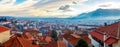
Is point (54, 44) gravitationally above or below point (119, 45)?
below

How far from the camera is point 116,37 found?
5.86 meters

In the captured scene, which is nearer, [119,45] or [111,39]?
[119,45]

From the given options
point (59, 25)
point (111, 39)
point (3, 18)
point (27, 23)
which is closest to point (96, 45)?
point (111, 39)

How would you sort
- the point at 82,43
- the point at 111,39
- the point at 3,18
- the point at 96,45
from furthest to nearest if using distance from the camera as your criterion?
the point at 3,18 < the point at 96,45 < the point at 82,43 < the point at 111,39

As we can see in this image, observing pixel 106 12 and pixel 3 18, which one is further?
pixel 106 12

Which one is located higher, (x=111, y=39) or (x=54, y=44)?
(x=111, y=39)

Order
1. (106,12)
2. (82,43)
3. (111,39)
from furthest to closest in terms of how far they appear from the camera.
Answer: (106,12) → (82,43) → (111,39)

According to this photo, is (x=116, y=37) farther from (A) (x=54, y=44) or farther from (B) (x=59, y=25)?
(B) (x=59, y=25)

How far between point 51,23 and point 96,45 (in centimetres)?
1473

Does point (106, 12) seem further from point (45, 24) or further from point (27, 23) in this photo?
point (27, 23)

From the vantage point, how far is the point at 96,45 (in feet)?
28.2

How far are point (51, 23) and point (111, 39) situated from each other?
17233 mm

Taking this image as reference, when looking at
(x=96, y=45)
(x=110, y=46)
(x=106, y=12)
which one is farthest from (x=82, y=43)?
(x=106, y=12)

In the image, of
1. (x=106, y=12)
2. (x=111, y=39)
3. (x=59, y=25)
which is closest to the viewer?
(x=111, y=39)
